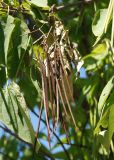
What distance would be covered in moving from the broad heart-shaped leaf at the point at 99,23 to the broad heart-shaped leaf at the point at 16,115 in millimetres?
222

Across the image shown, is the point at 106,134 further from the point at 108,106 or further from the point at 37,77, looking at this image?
the point at 37,77

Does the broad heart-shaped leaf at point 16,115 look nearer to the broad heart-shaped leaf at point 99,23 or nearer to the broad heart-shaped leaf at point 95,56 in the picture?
the broad heart-shaped leaf at point 99,23

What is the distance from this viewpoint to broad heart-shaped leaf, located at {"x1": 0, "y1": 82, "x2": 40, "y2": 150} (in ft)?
3.25

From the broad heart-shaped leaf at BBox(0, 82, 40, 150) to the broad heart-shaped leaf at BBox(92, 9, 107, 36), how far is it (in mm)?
222

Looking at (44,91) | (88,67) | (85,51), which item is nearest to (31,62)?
(44,91)

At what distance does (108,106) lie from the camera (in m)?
1.05

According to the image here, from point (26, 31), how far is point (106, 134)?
27cm

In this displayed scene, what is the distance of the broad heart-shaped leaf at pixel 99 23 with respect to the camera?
43.7 inches

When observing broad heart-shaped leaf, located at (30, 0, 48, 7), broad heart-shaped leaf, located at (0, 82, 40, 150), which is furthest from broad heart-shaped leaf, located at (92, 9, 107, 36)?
broad heart-shaped leaf, located at (0, 82, 40, 150)

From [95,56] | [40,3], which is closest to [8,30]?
[40,3]

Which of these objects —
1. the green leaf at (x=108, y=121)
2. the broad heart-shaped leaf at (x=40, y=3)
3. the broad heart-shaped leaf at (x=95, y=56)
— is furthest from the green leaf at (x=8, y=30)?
the broad heart-shaped leaf at (x=95, y=56)

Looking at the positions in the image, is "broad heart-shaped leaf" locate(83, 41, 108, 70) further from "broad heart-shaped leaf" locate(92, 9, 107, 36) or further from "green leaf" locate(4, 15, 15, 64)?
"green leaf" locate(4, 15, 15, 64)

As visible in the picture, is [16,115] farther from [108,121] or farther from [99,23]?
[99,23]

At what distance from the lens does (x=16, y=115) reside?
1008 millimetres
